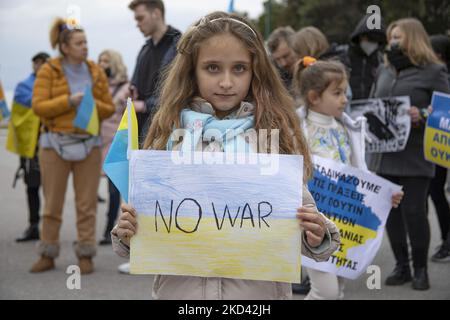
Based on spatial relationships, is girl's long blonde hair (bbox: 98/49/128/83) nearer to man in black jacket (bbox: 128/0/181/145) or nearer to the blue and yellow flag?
the blue and yellow flag

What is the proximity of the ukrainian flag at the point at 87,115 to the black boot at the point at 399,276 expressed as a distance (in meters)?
2.49

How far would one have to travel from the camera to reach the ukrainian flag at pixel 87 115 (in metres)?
4.97

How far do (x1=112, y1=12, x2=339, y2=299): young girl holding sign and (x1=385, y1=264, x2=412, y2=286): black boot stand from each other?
2892 millimetres

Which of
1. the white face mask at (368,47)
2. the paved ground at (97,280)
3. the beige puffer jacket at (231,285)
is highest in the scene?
the white face mask at (368,47)

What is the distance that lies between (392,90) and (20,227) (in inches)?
169

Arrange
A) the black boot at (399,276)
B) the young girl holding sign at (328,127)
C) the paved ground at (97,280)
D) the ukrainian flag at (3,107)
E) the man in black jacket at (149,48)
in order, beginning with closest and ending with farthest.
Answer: the young girl holding sign at (328,127), the paved ground at (97,280), the man in black jacket at (149,48), the black boot at (399,276), the ukrainian flag at (3,107)

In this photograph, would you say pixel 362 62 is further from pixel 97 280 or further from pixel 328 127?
pixel 97 280

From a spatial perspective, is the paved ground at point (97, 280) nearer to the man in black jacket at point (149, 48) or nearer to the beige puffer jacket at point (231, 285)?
the man in black jacket at point (149, 48)

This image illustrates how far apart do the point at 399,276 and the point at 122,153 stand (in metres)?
3.40

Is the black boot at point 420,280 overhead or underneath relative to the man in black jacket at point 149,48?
underneath

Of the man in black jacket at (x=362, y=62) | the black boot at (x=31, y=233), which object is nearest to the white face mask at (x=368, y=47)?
the man in black jacket at (x=362, y=62)

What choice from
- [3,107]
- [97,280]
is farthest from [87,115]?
[3,107]

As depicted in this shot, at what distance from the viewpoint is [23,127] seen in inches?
243
